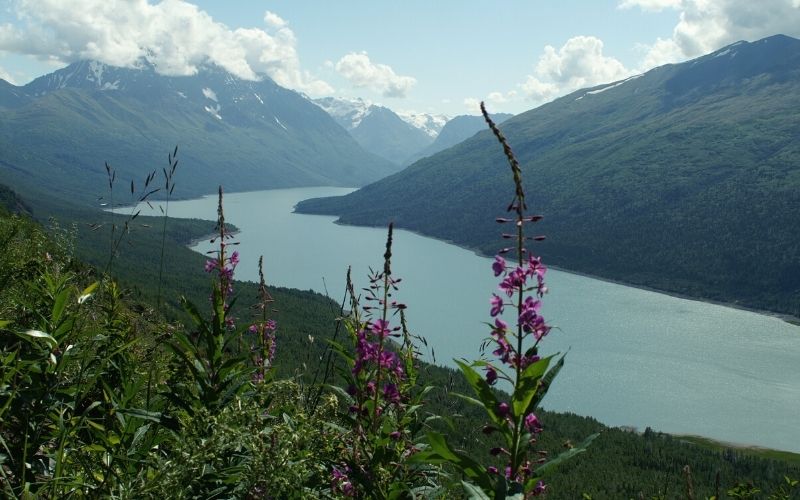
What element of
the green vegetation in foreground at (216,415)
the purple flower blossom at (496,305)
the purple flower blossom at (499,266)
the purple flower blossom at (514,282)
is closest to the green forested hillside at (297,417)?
the green vegetation in foreground at (216,415)

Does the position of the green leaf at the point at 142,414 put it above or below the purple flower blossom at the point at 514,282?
below

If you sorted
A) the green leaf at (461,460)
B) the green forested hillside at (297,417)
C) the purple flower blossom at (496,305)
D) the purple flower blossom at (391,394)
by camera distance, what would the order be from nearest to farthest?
the green leaf at (461,460) → the green forested hillside at (297,417) → the purple flower blossom at (496,305) → the purple flower blossom at (391,394)

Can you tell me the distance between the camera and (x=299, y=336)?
103 meters

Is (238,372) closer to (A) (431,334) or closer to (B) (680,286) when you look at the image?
(A) (431,334)

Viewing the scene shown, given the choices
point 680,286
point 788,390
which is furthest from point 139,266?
point 680,286

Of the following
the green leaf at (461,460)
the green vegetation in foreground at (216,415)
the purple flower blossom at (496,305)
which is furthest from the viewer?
the purple flower blossom at (496,305)

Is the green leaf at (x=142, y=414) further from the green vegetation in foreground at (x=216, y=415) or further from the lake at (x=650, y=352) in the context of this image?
the lake at (x=650, y=352)

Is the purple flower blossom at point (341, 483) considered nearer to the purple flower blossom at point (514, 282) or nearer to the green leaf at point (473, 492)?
the green leaf at point (473, 492)

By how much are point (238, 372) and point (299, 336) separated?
9916 centimetres

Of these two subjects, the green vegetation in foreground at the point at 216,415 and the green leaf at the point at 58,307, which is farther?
the green leaf at the point at 58,307

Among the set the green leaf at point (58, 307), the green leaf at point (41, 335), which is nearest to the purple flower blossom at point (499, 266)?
the green leaf at point (41, 335)

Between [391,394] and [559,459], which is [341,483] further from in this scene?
[559,459]

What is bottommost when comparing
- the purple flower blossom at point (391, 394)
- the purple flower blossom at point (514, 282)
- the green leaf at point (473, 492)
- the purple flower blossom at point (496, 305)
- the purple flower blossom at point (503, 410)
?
the green leaf at point (473, 492)

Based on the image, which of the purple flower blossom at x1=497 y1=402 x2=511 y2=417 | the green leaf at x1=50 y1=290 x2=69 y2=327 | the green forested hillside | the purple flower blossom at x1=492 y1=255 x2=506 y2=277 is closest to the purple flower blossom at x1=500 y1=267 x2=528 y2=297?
the purple flower blossom at x1=492 y1=255 x2=506 y2=277
